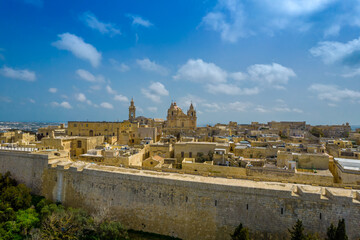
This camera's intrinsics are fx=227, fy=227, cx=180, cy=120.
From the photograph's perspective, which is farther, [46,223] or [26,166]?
[26,166]

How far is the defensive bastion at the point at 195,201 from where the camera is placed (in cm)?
1069

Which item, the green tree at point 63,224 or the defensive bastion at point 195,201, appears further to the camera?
the green tree at point 63,224

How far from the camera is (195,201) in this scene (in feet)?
41.1

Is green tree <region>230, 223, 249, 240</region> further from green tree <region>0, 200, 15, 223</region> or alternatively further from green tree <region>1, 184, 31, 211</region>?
green tree <region>1, 184, 31, 211</region>

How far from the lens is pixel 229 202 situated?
1191 cm

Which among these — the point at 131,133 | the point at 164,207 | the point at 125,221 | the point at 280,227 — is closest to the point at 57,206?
the point at 125,221

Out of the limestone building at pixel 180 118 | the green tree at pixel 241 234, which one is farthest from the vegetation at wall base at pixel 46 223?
the limestone building at pixel 180 118

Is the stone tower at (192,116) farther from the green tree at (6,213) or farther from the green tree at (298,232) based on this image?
the green tree at (298,232)

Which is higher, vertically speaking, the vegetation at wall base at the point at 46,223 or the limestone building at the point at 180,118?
the limestone building at the point at 180,118

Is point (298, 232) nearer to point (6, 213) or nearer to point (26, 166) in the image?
point (6, 213)

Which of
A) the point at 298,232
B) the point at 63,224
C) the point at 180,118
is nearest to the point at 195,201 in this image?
the point at 298,232

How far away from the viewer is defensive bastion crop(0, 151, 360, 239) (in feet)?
35.1

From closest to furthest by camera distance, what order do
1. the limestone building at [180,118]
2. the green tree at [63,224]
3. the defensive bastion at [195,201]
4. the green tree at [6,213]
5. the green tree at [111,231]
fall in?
the defensive bastion at [195,201] → the green tree at [111,231] → the green tree at [63,224] → the green tree at [6,213] → the limestone building at [180,118]

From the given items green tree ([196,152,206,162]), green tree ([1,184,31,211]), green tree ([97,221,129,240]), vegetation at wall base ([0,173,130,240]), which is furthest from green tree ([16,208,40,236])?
green tree ([196,152,206,162])
